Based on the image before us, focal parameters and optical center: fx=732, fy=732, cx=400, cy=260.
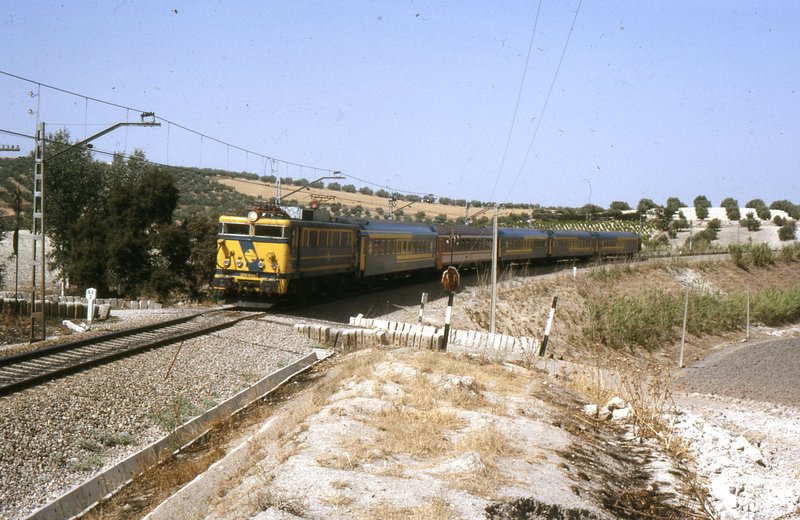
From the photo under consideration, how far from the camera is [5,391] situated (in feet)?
31.8

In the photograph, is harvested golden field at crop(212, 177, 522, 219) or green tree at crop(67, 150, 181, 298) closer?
green tree at crop(67, 150, 181, 298)

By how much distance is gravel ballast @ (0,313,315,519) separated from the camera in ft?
24.1

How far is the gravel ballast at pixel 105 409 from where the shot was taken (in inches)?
289

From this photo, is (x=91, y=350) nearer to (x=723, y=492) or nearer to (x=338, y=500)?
(x=338, y=500)

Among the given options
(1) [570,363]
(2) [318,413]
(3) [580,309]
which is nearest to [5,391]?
(2) [318,413]

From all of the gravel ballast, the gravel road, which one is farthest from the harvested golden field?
the gravel ballast

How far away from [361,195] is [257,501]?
109296mm

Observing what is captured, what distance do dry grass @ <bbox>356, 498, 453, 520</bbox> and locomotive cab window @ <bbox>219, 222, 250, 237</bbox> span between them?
16.5m

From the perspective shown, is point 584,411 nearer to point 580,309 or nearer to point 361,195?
point 580,309

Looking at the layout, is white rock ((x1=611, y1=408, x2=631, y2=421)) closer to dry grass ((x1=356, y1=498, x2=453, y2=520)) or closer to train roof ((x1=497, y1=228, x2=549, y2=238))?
dry grass ((x1=356, y1=498, x2=453, y2=520))

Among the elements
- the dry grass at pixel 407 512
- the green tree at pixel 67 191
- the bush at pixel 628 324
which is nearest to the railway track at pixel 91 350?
the dry grass at pixel 407 512

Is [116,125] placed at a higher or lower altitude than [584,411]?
higher

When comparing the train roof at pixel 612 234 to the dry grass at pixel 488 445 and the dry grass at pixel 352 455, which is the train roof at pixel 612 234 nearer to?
the dry grass at pixel 488 445

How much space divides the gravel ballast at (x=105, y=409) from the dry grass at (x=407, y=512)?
3208mm
